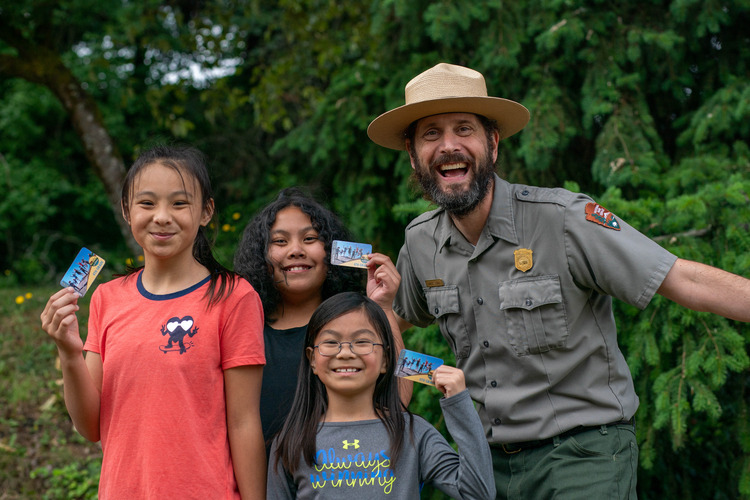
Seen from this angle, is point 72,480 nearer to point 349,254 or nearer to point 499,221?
point 349,254

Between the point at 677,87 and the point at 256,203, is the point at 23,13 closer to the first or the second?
the point at 256,203

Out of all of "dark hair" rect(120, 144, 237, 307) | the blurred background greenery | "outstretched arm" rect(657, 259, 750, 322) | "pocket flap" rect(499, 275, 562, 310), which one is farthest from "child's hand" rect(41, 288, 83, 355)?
"outstretched arm" rect(657, 259, 750, 322)

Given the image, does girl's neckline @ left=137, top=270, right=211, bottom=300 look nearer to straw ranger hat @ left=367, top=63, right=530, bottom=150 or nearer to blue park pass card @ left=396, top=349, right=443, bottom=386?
blue park pass card @ left=396, top=349, right=443, bottom=386

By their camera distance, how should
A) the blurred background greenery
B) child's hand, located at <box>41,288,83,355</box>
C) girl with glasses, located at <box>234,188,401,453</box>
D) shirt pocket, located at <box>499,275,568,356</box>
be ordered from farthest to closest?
the blurred background greenery, girl with glasses, located at <box>234,188,401,453</box>, shirt pocket, located at <box>499,275,568,356</box>, child's hand, located at <box>41,288,83,355</box>

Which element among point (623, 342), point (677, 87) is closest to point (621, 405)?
point (623, 342)

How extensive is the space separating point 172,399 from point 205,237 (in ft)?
2.21

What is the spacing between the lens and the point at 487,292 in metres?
2.71

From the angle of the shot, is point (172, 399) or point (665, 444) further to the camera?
point (665, 444)

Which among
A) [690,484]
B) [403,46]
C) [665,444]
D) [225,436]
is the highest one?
[403,46]

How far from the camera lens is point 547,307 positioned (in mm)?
2592

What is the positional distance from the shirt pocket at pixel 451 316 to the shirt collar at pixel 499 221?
21 centimetres

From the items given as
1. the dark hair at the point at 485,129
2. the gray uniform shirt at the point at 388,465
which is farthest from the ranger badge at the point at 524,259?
the gray uniform shirt at the point at 388,465

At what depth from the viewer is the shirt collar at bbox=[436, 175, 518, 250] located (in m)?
2.70

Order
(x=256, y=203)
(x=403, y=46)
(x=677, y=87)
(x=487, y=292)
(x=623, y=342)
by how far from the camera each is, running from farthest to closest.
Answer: (x=256, y=203) < (x=403, y=46) < (x=677, y=87) < (x=623, y=342) < (x=487, y=292)
